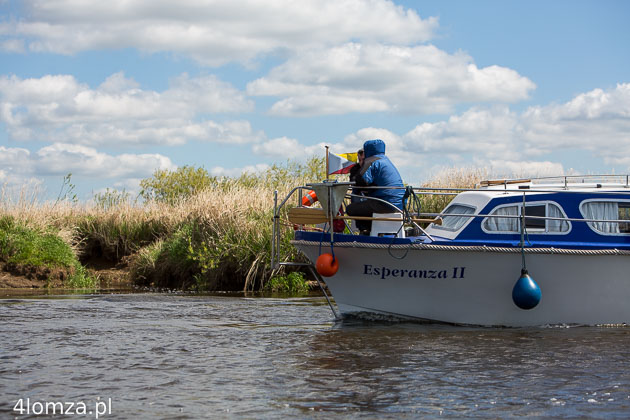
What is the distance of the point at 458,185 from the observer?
23.5m

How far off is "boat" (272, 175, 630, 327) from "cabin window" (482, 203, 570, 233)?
0.05 feet

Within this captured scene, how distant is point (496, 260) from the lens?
38.3ft

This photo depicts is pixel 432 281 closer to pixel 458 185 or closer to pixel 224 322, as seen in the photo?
pixel 224 322

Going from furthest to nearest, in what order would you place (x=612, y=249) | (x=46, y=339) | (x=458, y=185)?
(x=458, y=185), (x=612, y=249), (x=46, y=339)

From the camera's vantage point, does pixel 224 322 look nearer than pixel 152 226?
Yes

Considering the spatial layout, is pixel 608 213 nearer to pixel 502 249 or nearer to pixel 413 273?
pixel 502 249

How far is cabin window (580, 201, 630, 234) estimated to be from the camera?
12094mm

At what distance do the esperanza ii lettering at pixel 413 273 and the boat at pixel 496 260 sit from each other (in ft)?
0.05

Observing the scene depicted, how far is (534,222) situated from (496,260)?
0.92 meters

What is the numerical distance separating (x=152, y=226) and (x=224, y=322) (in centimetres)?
1191

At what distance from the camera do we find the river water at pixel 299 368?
734cm

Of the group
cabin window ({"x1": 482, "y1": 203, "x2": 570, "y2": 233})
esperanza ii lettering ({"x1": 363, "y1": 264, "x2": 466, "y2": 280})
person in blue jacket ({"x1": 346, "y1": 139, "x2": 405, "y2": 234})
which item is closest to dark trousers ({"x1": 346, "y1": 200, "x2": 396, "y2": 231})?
person in blue jacket ({"x1": 346, "y1": 139, "x2": 405, "y2": 234})

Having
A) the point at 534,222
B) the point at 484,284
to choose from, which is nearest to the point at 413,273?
the point at 484,284

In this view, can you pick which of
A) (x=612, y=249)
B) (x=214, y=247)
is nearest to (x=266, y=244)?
(x=214, y=247)
